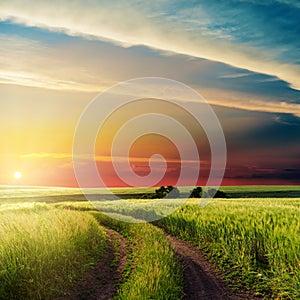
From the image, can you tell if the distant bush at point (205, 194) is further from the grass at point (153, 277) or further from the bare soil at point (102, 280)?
the bare soil at point (102, 280)

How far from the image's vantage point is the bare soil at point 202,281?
Answer: 11.9 meters

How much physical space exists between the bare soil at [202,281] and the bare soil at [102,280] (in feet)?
8.17

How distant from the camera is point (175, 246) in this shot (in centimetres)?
1934

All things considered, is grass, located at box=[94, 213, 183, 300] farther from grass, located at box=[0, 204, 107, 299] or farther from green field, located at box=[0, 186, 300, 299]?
grass, located at box=[0, 204, 107, 299]

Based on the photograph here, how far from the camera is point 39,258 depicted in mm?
13102

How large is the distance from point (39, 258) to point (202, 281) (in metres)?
5.66

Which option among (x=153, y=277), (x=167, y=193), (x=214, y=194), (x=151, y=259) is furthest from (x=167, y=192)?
(x=153, y=277)

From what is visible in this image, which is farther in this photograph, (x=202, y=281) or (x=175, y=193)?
(x=175, y=193)

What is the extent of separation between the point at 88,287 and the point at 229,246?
22.2 feet

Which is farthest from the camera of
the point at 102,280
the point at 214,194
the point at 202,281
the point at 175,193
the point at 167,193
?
the point at 214,194

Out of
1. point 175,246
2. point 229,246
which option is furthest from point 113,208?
point 229,246

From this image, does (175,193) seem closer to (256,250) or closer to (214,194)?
(214,194)

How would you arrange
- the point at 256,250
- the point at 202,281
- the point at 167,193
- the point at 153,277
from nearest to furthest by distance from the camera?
1. the point at 153,277
2. the point at 202,281
3. the point at 256,250
4. the point at 167,193

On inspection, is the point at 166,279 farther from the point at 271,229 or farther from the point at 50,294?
the point at 271,229
